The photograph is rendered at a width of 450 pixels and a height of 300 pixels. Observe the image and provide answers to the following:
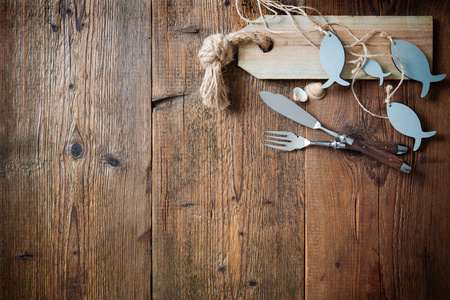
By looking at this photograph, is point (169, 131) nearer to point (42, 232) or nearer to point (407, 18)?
point (42, 232)

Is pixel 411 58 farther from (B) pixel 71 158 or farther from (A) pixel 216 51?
(B) pixel 71 158

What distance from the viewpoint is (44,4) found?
70 cm

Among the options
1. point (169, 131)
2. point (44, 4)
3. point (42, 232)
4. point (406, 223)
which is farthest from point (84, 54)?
point (406, 223)

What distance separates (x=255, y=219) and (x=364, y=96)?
1.43 ft

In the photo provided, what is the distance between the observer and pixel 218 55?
2.07 feet

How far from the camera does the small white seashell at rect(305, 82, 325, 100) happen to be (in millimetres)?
660

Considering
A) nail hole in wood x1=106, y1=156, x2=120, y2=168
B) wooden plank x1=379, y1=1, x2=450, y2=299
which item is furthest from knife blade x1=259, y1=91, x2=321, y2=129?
nail hole in wood x1=106, y1=156, x2=120, y2=168

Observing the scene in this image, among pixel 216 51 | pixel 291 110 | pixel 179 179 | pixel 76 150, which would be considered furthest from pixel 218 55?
pixel 76 150

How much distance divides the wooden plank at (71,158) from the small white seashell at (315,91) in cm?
42

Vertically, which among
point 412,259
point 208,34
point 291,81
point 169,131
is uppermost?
point 208,34

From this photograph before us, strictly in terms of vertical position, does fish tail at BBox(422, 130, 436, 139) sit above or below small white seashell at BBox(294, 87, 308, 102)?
below

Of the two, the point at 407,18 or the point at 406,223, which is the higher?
the point at 407,18

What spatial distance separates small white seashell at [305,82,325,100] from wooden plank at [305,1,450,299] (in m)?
0.07

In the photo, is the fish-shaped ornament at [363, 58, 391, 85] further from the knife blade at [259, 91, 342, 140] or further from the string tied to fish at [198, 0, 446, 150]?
the knife blade at [259, 91, 342, 140]
